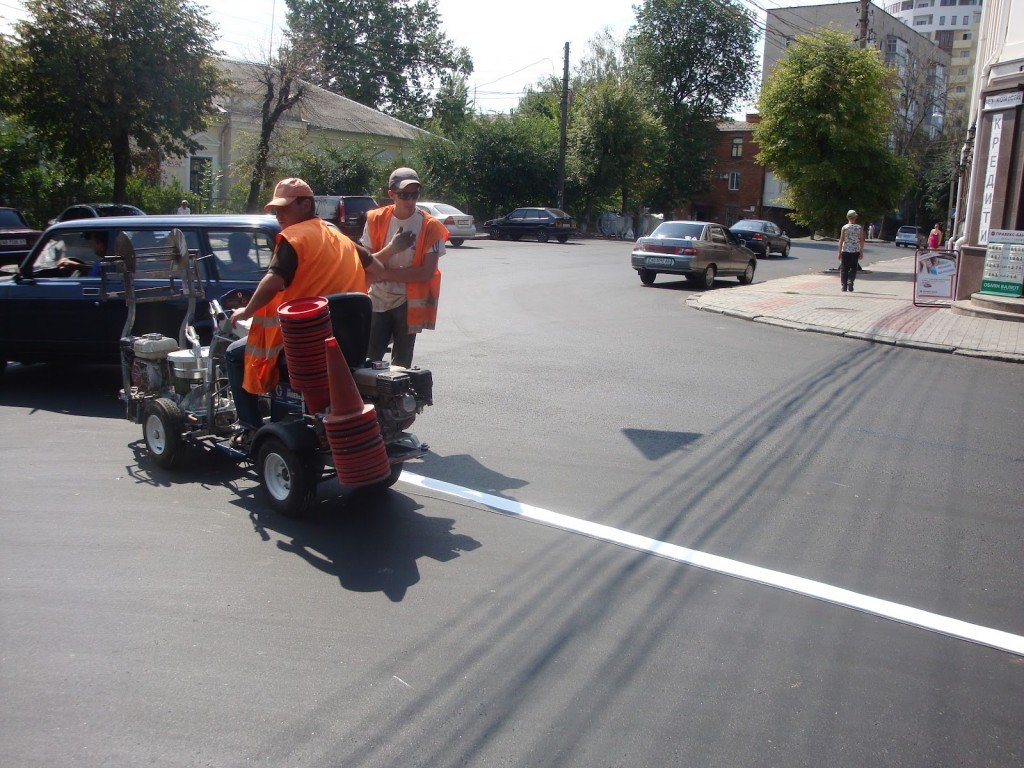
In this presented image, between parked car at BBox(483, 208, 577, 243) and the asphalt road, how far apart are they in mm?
31497

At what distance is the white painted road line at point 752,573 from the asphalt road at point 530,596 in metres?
0.05

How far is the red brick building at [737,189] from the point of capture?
68.7 metres

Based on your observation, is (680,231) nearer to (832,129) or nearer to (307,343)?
(832,129)

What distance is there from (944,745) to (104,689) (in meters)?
3.09

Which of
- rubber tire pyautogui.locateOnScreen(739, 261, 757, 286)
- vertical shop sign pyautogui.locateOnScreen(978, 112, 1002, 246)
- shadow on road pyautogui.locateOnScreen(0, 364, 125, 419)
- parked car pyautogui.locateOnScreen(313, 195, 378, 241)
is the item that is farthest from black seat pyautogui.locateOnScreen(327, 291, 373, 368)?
parked car pyautogui.locateOnScreen(313, 195, 378, 241)

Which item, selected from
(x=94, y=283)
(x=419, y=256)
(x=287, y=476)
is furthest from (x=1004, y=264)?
(x=287, y=476)

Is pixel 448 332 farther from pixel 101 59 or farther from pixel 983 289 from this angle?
pixel 101 59

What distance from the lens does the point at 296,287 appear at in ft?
17.9

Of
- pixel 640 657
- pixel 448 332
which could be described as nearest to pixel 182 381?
pixel 640 657

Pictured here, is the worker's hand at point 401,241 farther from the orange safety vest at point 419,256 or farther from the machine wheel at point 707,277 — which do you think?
the machine wheel at point 707,277

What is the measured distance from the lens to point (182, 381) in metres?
6.29

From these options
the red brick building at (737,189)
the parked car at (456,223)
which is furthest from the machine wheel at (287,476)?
the red brick building at (737,189)

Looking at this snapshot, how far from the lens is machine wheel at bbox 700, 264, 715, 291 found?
2142 centimetres

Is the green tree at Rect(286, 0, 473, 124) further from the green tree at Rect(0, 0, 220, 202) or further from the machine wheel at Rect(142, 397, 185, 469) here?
the machine wheel at Rect(142, 397, 185, 469)
